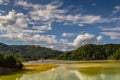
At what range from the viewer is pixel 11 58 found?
97188 mm

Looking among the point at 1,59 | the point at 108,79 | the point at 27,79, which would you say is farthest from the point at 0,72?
the point at 108,79

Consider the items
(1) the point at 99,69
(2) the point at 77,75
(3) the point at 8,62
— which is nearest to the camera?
(2) the point at 77,75

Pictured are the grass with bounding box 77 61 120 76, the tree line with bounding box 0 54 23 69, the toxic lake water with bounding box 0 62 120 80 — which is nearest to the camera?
the toxic lake water with bounding box 0 62 120 80

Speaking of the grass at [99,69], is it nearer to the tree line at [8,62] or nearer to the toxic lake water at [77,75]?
the toxic lake water at [77,75]

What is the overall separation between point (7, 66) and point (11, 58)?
182 inches

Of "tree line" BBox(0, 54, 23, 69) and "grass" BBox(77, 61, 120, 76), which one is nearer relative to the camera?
"grass" BBox(77, 61, 120, 76)

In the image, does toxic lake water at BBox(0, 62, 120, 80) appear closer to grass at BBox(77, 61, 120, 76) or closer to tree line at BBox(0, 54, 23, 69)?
grass at BBox(77, 61, 120, 76)

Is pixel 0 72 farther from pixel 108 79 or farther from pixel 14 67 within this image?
pixel 108 79

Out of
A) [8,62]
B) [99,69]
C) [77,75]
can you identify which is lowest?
[77,75]

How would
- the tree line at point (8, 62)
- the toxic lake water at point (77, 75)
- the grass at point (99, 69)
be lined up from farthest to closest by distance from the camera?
the tree line at point (8, 62) < the grass at point (99, 69) < the toxic lake water at point (77, 75)

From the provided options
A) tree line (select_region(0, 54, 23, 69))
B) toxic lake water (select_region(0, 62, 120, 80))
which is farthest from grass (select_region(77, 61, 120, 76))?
tree line (select_region(0, 54, 23, 69))

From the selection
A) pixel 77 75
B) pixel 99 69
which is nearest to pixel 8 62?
pixel 99 69

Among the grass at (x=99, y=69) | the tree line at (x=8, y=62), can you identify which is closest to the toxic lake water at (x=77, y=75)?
the grass at (x=99, y=69)

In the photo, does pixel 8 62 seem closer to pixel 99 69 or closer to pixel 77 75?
pixel 99 69
